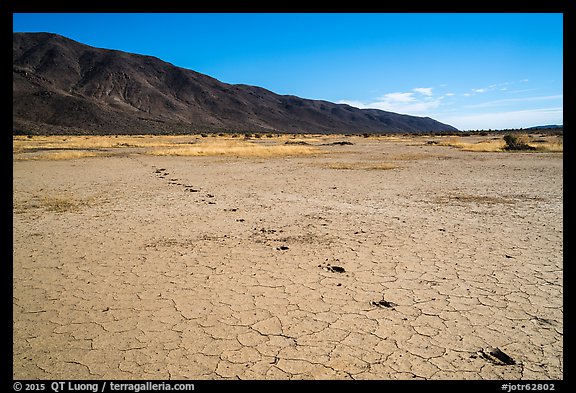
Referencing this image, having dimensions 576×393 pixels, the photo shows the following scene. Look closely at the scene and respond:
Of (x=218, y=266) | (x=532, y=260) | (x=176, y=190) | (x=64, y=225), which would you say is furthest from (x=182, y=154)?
(x=532, y=260)

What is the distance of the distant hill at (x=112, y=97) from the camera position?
105375mm

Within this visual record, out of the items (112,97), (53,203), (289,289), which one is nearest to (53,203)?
(53,203)

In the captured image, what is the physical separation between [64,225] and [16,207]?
2750 millimetres

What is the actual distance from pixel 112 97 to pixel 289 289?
162933 millimetres

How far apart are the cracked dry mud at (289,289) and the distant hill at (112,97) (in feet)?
317

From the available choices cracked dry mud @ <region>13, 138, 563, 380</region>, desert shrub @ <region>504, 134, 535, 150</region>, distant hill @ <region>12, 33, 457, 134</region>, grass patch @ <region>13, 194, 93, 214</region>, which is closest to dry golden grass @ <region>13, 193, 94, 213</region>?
grass patch @ <region>13, 194, 93, 214</region>

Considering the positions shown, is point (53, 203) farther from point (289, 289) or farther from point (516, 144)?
point (516, 144)

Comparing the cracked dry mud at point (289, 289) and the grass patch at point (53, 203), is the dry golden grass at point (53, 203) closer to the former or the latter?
the grass patch at point (53, 203)

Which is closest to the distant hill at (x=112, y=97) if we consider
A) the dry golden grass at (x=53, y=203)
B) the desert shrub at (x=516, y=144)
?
the dry golden grass at (x=53, y=203)

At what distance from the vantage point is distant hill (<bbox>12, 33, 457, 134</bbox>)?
105375 mm

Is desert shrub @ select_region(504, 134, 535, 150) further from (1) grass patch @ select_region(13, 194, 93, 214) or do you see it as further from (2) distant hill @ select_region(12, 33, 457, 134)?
(2) distant hill @ select_region(12, 33, 457, 134)

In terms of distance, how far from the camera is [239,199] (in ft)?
34.4

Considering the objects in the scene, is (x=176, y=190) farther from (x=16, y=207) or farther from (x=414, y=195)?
(x=414, y=195)

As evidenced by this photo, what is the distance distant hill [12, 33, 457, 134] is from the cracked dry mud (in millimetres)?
96632
